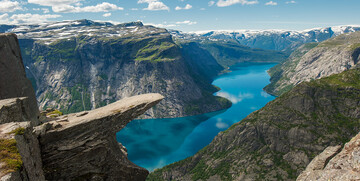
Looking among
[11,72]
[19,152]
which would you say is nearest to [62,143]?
[19,152]

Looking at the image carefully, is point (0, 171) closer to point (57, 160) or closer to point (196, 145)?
point (57, 160)

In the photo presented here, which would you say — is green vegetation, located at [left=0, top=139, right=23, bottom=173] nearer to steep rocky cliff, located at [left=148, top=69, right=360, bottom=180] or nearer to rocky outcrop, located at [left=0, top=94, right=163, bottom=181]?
rocky outcrop, located at [left=0, top=94, right=163, bottom=181]

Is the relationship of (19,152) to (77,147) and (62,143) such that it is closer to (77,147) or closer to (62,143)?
(62,143)

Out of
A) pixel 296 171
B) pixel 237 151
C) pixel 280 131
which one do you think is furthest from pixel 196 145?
pixel 296 171

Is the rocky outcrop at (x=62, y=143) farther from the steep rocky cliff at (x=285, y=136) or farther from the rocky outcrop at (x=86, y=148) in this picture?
the steep rocky cliff at (x=285, y=136)

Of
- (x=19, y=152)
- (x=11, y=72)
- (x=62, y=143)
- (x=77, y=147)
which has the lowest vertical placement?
(x=77, y=147)
